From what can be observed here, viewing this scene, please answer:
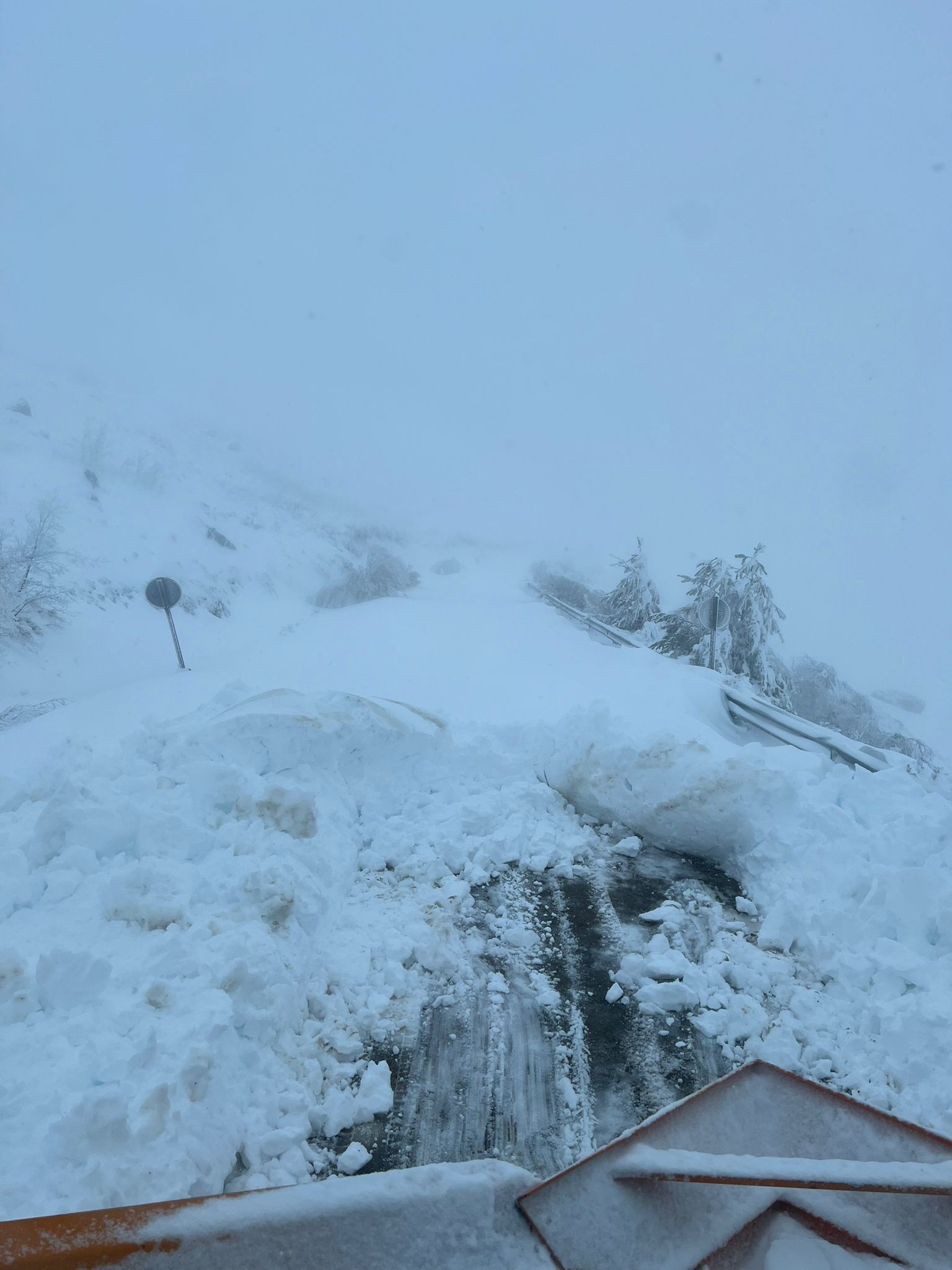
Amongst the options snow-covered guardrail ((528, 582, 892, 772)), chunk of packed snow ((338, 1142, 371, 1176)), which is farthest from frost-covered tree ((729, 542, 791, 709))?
chunk of packed snow ((338, 1142, 371, 1176))

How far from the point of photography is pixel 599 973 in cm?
382

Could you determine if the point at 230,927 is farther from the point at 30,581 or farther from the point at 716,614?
the point at 30,581

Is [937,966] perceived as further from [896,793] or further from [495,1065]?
[495,1065]

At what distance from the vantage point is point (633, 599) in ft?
61.7

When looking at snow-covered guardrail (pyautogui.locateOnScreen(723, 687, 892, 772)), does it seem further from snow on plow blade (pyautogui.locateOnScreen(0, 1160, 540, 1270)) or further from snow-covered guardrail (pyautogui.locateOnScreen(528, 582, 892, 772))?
snow on plow blade (pyautogui.locateOnScreen(0, 1160, 540, 1270))

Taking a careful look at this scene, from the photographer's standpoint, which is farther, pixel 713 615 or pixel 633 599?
pixel 633 599

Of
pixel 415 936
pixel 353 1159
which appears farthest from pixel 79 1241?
pixel 415 936

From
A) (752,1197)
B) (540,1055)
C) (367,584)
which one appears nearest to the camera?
(752,1197)

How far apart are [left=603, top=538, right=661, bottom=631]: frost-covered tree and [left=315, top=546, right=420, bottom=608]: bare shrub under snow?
32.1 ft

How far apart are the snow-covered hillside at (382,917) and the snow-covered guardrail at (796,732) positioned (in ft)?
1.12

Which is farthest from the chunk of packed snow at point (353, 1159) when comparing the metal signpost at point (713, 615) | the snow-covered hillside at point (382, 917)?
the metal signpost at point (713, 615)

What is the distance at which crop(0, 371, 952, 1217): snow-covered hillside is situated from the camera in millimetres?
2746

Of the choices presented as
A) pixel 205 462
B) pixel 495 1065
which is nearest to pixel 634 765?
pixel 495 1065

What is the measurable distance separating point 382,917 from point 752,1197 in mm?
3111
